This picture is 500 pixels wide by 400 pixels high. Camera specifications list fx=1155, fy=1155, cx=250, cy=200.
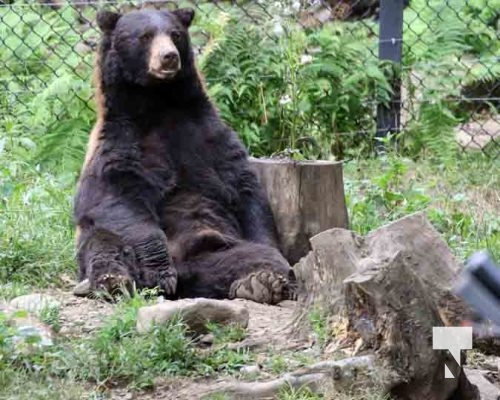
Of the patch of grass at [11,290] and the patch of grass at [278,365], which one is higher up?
the patch of grass at [11,290]

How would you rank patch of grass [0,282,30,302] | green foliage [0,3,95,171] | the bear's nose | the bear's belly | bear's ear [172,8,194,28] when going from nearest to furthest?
Result: patch of grass [0,282,30,302]
the bear's nose
the bear's belly
bear's ear [172,8,194,28]
green foliage [0,3,95,171]

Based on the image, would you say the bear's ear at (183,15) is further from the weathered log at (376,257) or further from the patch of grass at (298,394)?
the patch of grass at (298,394)

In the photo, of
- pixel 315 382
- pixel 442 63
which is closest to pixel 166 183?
pixel 315 382

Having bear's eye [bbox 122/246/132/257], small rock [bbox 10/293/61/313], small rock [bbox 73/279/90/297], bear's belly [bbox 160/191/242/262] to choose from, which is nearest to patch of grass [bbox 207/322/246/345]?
small rock [bbox 10/293/61/313]

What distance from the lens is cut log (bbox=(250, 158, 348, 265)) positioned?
21.7 feet

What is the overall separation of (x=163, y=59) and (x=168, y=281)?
1272mm

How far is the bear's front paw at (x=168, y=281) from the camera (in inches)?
249

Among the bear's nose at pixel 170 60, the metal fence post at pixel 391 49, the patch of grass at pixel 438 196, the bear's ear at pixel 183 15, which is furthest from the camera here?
the metal fence post at pixel 391 49

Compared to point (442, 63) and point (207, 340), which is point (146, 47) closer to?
point (207, 340)

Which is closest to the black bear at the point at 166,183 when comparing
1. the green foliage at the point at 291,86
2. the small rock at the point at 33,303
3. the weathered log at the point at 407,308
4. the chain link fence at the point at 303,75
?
the small rock at the point at 33,303

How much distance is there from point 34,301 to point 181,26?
2.24 metres

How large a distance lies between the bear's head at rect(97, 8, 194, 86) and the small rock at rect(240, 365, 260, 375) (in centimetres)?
249

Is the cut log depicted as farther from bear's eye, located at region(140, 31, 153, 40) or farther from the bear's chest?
bear's eye, located at region(140, 31, 153, 40)

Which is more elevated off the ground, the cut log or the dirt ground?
the cut log
